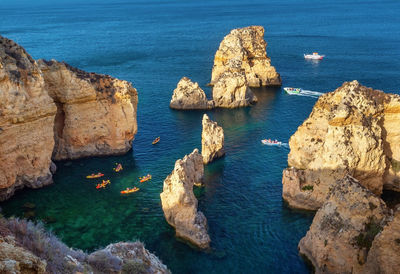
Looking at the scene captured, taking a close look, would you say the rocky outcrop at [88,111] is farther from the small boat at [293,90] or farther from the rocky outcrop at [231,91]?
the small boat at [293,90]

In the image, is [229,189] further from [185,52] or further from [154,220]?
[185,52]

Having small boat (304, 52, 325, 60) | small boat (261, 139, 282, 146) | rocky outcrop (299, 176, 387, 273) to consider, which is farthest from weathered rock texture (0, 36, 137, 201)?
small boat (304, 52, 325, 60)

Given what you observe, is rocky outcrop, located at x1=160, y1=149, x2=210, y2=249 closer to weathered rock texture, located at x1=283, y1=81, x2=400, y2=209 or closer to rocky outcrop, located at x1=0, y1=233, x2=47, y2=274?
weathered rock texture, located at x1=283, y1=81, x2=400, y2=209

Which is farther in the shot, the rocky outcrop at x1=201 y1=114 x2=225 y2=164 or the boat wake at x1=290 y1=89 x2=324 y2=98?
the boat wake at x1=290 y1=89 x2=324 y2=98

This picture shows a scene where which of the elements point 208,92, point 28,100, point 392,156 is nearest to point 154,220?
point 28,100

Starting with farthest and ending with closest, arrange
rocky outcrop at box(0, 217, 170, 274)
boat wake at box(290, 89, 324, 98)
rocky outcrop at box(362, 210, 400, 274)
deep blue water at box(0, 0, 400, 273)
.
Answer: boat wake at box(290, 89, 324, 98) → deep blue water at box(0, 0, 400, 273) → rocky outcrop at box(362, 210, 400, 274) → rocky outcrop at box(0, 217, 170, 274)

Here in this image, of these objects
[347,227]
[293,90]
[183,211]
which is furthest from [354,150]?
[293,90]

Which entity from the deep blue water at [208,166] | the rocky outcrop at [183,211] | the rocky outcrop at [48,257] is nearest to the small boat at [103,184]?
the deep blue water at [208,166]
